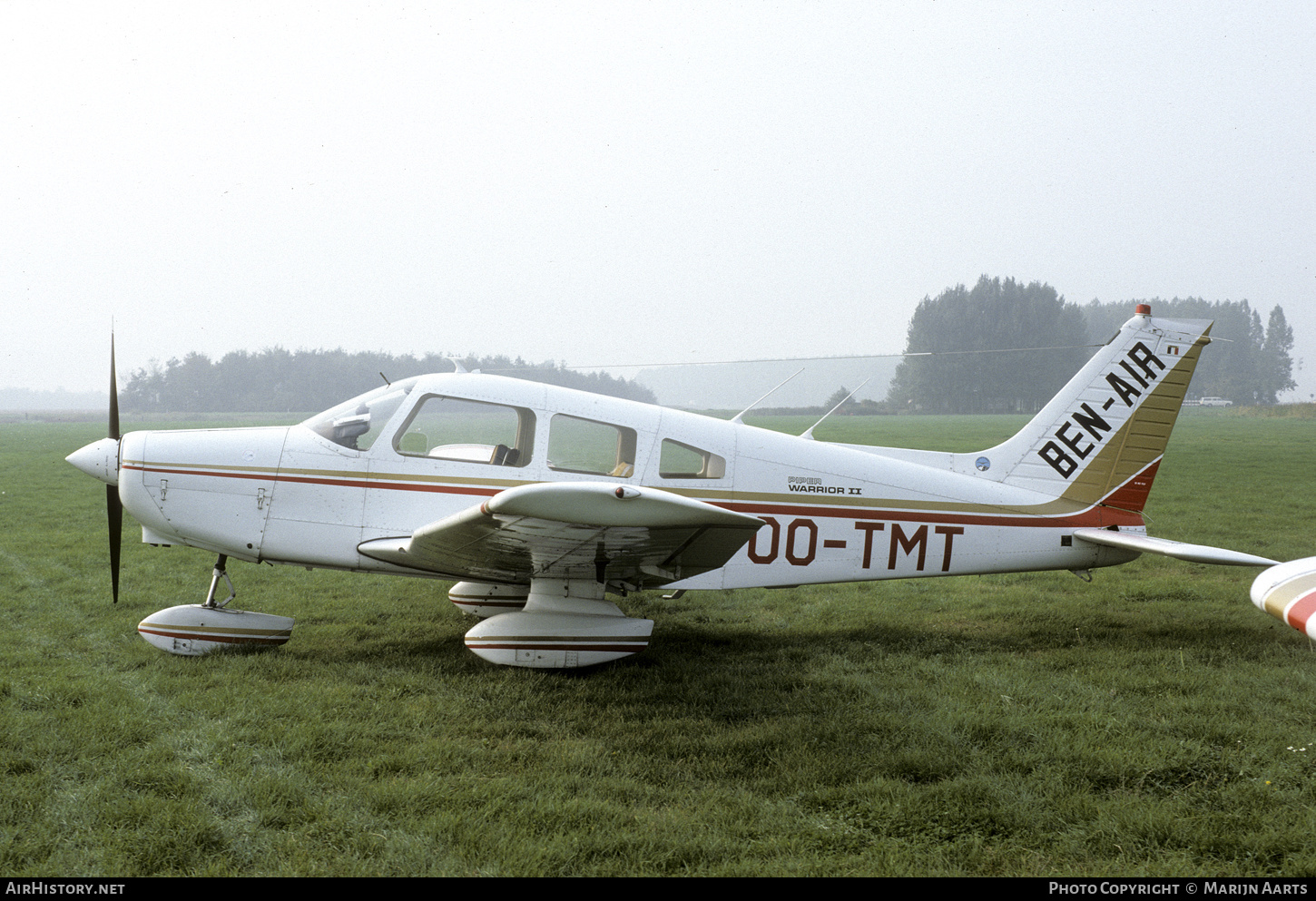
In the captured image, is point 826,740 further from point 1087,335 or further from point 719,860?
point 1087,335

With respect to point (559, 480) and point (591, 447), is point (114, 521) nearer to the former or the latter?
point (559, 480)

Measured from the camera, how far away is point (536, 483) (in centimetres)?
483

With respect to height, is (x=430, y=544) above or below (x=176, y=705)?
above

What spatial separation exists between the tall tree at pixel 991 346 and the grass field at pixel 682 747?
161 feet

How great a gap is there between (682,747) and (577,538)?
1184mm

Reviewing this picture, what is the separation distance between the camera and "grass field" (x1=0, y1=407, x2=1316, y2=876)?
302 cm

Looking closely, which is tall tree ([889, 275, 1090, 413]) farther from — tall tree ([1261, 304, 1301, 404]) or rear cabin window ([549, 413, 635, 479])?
rear cabin window ([549, 413, 635, 479])

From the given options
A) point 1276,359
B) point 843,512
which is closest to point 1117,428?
point 843,512

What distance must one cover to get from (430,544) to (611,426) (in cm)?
156

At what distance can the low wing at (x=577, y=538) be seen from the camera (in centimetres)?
358

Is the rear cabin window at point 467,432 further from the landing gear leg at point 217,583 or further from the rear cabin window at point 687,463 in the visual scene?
the landing gear leg at point 217,583

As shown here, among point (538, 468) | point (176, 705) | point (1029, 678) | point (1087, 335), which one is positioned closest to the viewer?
point (176, 705)

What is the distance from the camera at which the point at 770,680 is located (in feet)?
Result: 16.9

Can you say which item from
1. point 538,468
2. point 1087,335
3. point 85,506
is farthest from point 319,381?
point 1087,335
